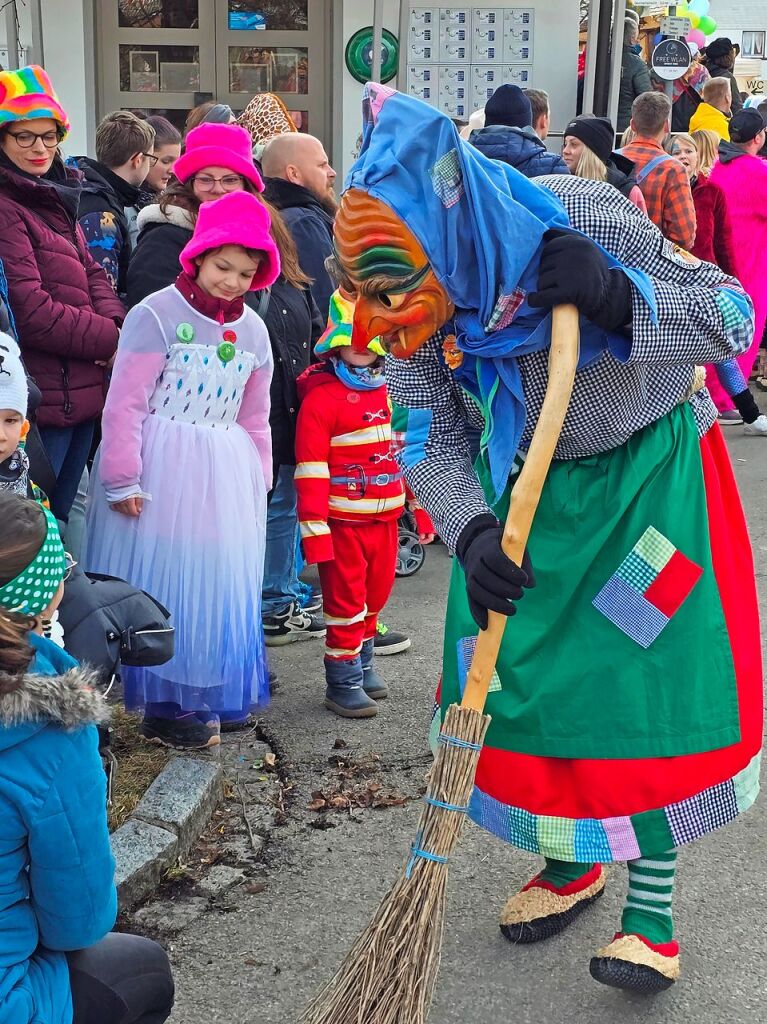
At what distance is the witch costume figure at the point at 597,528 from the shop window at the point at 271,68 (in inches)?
308

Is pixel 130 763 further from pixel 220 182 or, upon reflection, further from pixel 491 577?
pixel 220 182

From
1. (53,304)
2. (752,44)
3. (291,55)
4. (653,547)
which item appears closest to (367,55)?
(291,55)

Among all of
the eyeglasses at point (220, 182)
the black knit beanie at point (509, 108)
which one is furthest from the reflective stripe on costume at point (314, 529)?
the black knit beanie at point (509, 108)

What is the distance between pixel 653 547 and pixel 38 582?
1.21 metres

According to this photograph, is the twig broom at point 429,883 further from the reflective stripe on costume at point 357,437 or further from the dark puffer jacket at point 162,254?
the dark puffer jacket at point 162,254

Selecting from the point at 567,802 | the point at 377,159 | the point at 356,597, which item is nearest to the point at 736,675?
the point at 567,802

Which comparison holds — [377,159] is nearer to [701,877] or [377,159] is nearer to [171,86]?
[701,877]

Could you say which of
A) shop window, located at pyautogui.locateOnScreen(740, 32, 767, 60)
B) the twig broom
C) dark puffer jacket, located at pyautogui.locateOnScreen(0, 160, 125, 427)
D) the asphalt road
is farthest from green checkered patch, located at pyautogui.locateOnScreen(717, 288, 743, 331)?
shop window, located at pyautogui.locateOnScreen(740, 32, 767, 60)

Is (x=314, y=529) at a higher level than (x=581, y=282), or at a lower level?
lower

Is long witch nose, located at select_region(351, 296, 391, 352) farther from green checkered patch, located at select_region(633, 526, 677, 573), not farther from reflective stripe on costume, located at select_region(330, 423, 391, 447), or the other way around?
reflective stripe on costume, located at select_region(330, 423, 391, 447)

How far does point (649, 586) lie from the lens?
2.53 m

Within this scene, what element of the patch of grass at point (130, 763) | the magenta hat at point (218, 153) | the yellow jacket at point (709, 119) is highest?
the magenta hat at point (218, 153)

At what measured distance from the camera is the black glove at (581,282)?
7.20 ft

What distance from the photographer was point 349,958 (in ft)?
8.11
